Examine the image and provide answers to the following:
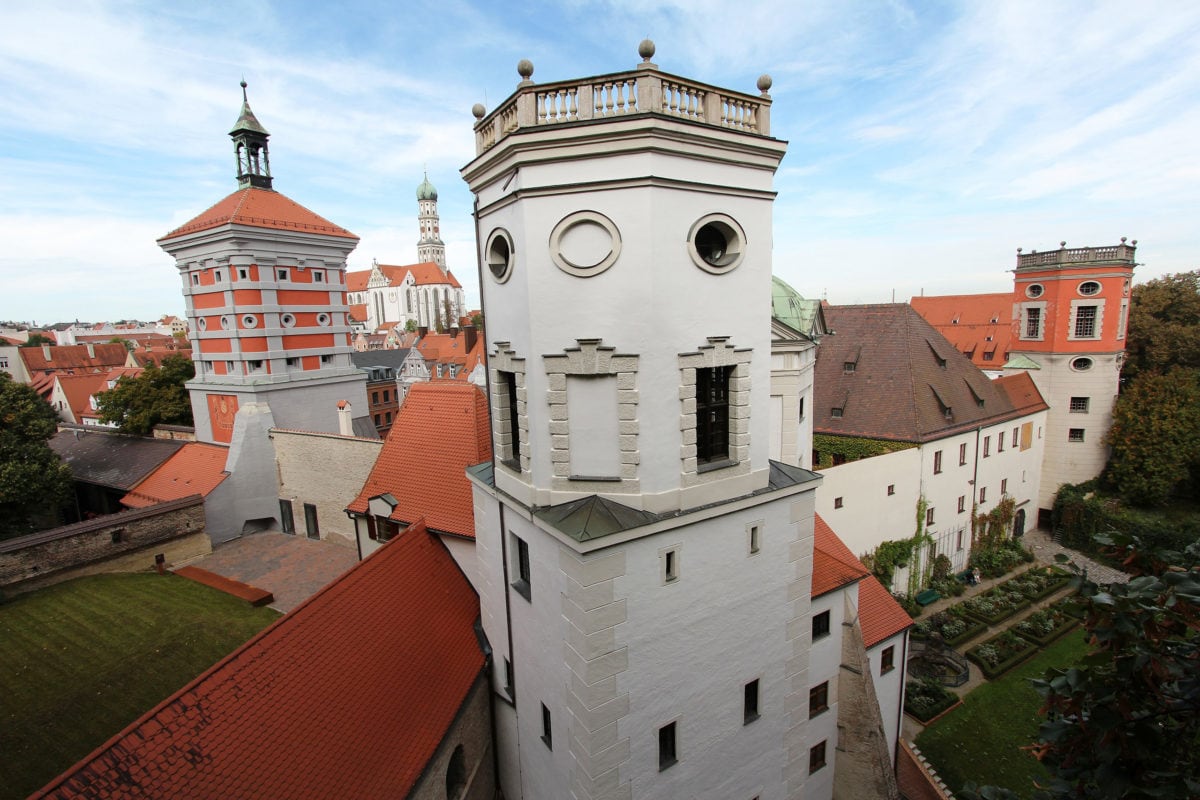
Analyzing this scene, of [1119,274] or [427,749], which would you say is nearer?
[427,749]

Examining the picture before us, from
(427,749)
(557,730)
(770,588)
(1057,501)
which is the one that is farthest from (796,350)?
(1057,501)

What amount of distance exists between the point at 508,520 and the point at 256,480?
1793 cm

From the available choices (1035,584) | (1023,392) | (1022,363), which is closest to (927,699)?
(1035,584)

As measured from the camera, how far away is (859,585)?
51.5ft

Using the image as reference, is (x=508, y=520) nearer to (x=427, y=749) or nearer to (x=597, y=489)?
(x=597, y=489)

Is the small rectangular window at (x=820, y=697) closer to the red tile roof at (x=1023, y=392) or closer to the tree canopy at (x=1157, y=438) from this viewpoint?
the red tile roof at (x=1023, y=392)

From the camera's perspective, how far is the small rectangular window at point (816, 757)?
43.9ft

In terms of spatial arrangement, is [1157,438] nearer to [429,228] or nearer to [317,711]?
[317,711]

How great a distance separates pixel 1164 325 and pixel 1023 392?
13.1 m

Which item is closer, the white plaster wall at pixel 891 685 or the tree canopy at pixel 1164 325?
the white plaster wall at pixel 891 685

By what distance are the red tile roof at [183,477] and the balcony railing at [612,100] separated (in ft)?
68.9

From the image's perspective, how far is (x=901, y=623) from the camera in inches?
624

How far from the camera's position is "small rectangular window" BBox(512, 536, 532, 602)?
1004 cm

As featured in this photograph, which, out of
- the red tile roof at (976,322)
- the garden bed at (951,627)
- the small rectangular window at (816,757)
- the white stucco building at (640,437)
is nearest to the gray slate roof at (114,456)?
the white stucco building at (640,437)
